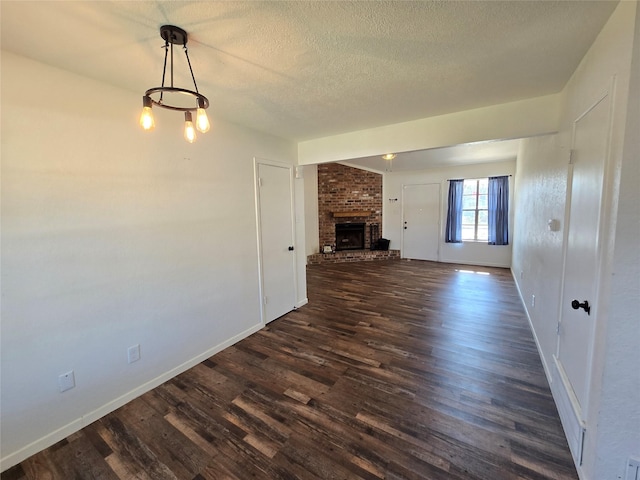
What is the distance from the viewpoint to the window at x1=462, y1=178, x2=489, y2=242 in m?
6.36

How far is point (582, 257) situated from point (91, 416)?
132 inches

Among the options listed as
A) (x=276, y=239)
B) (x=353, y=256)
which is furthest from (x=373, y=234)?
(x=276, y=239)

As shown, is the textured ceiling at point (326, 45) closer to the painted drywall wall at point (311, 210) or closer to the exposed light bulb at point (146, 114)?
the exposed light bulb at point (146, 114)

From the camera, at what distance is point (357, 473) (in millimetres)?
1483

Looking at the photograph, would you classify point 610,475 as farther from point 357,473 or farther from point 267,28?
point 267,28

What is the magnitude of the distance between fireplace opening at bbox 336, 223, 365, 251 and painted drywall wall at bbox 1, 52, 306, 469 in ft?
16.0

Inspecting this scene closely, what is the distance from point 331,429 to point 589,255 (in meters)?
1.84

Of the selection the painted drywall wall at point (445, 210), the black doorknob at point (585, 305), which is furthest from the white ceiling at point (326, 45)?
the painted drywall wall at point (445, 210)

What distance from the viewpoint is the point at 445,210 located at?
680 cm

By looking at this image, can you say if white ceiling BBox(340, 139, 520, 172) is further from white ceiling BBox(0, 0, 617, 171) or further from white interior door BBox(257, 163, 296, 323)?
white ceiling BBox(0, 0, 617, 171)

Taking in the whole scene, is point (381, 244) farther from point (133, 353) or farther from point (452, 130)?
point (133, 353)

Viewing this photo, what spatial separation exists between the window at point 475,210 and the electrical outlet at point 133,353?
22.1 feet

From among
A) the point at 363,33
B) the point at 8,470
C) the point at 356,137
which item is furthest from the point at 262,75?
the point at 8,470

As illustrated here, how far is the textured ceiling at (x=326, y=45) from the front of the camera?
1.24m
